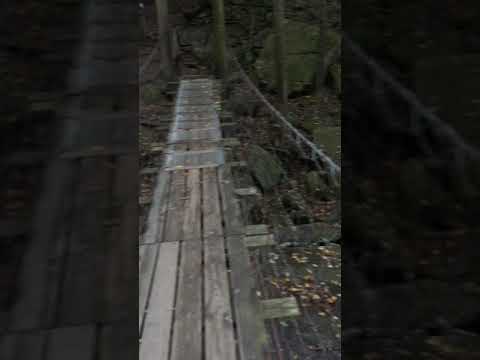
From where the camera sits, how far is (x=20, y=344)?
547 millimetres

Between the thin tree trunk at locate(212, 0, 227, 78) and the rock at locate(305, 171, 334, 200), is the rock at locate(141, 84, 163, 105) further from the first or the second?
the rock at locate(305, 171, 334, 200)

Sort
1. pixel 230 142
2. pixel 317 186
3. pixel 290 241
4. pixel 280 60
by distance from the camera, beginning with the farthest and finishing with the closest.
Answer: pixel 280 60 → pixel 317 186 → pixel 230 142 → pixel 290 241

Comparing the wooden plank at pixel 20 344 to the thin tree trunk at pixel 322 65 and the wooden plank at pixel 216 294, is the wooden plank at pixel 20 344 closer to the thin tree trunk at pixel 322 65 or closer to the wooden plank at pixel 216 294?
the wooden plank at pixel 216 294

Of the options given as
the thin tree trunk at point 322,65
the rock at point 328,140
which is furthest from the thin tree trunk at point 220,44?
the rock at point 328,140

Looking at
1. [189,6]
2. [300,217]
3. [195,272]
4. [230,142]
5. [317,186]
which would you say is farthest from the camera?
[189,6]

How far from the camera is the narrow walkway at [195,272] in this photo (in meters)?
1.67

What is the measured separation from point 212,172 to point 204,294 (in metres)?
1.43

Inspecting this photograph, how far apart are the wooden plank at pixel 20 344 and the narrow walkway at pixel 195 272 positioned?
111 cm

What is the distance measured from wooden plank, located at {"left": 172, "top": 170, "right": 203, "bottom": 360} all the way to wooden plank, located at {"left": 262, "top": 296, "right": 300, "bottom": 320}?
0.85ft

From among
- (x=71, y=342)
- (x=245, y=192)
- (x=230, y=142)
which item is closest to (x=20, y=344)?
(x=71, y=342)

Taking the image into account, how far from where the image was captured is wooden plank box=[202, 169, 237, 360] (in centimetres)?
164

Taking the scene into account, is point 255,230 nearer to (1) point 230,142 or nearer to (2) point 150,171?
(2) point 150,171

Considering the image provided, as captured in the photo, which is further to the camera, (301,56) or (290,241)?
(301,56)

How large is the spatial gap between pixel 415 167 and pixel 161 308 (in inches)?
59.3
